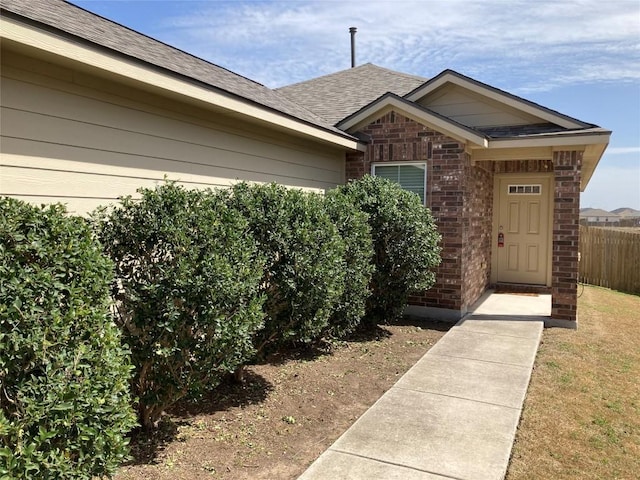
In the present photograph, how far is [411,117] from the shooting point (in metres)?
8.27

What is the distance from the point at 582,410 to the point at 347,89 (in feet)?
31.1

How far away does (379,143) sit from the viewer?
855 centimetres

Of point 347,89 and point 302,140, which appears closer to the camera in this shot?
point 302,140

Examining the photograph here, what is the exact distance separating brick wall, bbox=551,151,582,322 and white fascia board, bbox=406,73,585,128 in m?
0.69

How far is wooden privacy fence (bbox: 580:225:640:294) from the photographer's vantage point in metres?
12.6

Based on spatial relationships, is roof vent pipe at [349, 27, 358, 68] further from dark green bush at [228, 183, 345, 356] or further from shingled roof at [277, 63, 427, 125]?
dark green bush at [228, 183, 345, 356]

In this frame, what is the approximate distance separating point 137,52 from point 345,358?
4.20m

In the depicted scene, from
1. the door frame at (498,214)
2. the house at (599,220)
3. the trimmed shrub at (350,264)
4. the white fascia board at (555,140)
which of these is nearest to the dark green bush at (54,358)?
the trimmed shrub at (350,264)

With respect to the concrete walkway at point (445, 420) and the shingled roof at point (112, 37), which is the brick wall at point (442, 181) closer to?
the concrete walkway at point (445, 420)

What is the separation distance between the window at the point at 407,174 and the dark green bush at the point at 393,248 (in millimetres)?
1201

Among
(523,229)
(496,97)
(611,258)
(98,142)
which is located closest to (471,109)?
(496,97)

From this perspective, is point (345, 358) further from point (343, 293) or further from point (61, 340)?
point (61, 340)

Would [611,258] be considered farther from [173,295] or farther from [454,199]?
[173,295]

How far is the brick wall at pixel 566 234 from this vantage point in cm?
781
